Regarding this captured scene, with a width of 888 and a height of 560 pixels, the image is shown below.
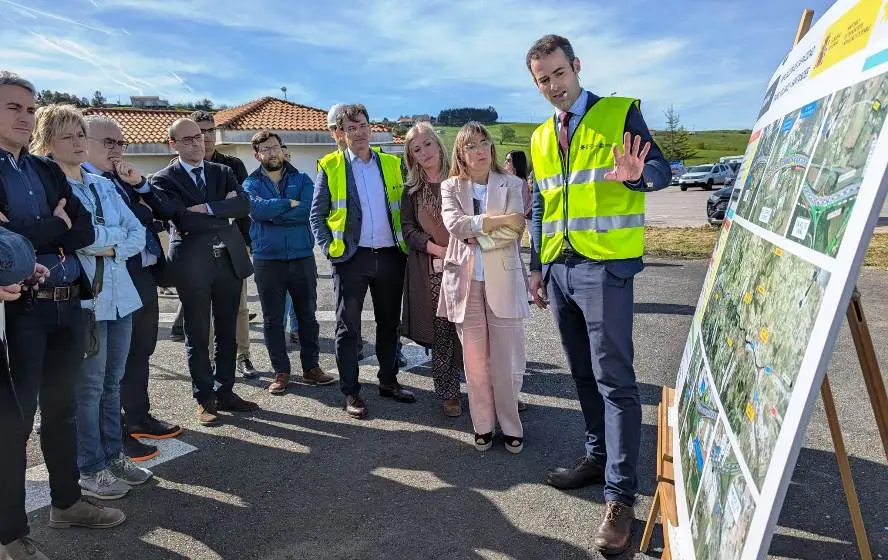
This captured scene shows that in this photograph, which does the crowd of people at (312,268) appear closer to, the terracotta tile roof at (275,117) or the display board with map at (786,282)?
the display board with map at (786,282)

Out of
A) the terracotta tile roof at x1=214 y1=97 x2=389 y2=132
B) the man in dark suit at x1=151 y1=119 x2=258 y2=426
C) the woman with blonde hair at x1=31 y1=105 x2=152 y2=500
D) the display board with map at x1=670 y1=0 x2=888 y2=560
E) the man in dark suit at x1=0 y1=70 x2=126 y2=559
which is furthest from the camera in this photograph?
the terracotta tile roof at x1=214 y1=97 x2=389 y2=132

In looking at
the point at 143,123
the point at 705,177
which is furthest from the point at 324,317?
the point at 705,177

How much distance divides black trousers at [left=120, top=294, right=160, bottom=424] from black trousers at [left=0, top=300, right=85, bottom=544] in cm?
98

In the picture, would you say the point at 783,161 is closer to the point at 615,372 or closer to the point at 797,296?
the point at 797,296

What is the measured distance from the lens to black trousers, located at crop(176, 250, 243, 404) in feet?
13.1

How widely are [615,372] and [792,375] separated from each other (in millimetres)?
1571

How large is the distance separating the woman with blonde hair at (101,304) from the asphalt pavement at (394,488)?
22 cm

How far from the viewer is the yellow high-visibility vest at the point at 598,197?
2604mm

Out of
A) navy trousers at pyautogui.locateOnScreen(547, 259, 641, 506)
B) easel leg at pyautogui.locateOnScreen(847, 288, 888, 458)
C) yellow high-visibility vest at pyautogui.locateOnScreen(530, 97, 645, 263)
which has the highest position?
yellow high-visibility vest at pyautogui.locateOnScreen(530, 97, 645, 263)

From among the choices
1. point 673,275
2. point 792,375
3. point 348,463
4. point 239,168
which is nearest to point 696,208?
point 673,275

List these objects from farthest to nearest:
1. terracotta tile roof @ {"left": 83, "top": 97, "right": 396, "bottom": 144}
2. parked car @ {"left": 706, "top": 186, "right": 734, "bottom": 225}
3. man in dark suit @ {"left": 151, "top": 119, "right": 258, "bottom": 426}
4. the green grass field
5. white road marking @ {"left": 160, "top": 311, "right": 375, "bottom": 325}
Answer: the green grass field, terracotta tile roof @ {"left": 83, "top": 97, "right": 396, "bottom": 144}, parked car @ {"left": 706, "top": 186, "right": 734, "bottom": 225}, white road marking @ {"left": 160, "top": 311, "right": 375, "bottom": 325}, man in dark suit @ {"left": 151, "top": 119, "right": 258, "bottom": 426}

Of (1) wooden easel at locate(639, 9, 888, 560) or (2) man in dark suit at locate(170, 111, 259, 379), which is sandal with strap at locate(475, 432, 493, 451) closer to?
(1) wooden easel at locate(639, 9, 888, 560)

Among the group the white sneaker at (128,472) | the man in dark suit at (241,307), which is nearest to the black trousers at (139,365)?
the white sneaker at (128,472)

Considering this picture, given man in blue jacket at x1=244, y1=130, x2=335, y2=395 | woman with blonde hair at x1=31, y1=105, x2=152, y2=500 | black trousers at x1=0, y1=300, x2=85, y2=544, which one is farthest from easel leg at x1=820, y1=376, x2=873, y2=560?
man in blue jacket at x1=244, y1=130, x2=335, y2=395
